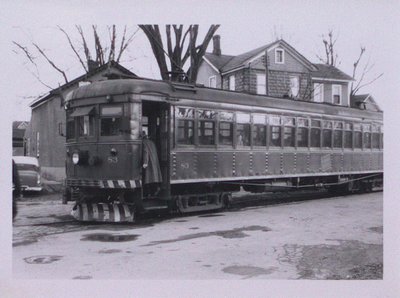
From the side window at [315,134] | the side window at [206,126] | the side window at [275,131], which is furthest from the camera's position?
the side window at [315,134]

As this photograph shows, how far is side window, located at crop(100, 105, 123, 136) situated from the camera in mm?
11500

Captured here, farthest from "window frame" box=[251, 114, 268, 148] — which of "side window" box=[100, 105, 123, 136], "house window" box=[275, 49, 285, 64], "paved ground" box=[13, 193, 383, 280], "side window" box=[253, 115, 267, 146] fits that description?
"house window" box=[275, 49, 285, 64]

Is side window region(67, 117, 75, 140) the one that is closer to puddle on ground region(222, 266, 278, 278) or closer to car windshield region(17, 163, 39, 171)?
car windshield region(17, 163, 39, 171)

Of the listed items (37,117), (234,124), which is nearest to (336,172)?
(234,124)

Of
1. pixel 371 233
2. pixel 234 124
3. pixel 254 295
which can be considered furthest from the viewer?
pixel 234 124

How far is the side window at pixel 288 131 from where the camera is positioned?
15.4 meters

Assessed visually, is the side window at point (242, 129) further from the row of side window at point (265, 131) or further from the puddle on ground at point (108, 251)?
the puddle on ground at point (108, 251)

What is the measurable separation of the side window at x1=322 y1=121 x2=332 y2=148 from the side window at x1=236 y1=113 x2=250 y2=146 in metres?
4.06

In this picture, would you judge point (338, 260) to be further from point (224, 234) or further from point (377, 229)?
point (377, 229)

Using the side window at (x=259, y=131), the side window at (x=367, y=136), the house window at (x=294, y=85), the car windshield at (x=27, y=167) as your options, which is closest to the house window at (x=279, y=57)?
the house window at (x=294, y=85)

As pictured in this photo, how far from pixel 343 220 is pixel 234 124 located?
3742 millimetres

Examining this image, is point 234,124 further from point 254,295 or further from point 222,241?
point 254,295

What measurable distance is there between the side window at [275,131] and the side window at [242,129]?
107 centimetres

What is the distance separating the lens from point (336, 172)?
17469 mm
